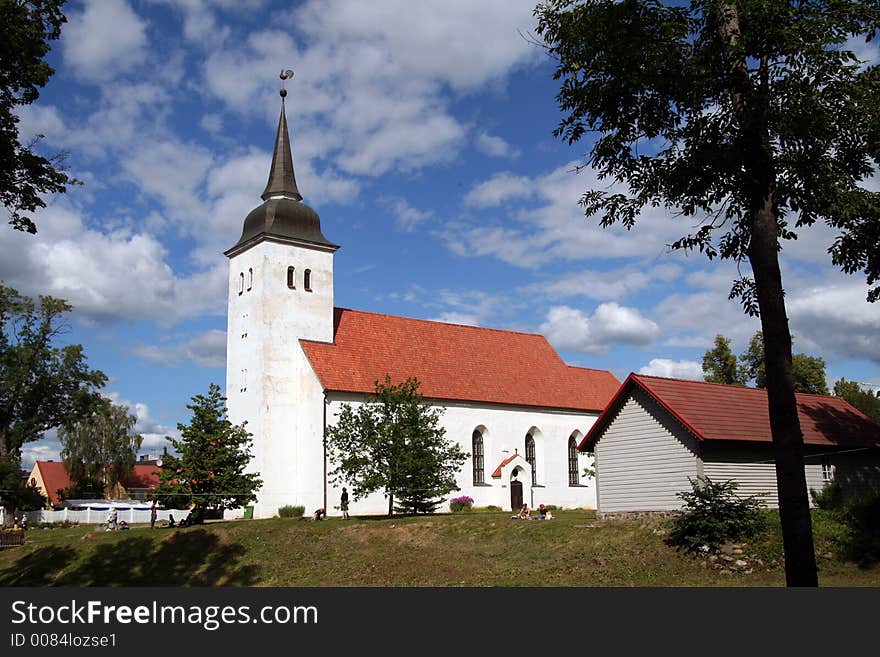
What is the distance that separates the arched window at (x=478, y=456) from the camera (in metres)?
45.3

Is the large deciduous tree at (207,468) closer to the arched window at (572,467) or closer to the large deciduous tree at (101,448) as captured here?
the arched window at (572,467)

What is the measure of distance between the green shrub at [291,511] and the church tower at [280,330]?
50 cm

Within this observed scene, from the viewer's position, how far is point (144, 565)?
28.1m

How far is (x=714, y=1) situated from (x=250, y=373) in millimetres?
34327

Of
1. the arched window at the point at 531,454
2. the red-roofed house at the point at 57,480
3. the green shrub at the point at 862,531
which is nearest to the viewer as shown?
the green shrub at the point at 862,531

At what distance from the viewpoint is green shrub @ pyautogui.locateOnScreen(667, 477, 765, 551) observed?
20469 millimetres

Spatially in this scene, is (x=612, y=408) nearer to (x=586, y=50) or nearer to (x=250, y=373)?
(x=586, y=50)

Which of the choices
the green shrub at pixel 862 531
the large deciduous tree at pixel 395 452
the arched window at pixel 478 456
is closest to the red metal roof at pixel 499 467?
the arched window at pixel 478 456

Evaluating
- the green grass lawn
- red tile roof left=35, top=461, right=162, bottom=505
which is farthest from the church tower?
red tile roof left=35, top=461, right=162, bottom=505

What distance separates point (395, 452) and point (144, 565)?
11.5 meters

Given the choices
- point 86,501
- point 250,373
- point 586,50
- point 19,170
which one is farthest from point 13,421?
point 586,50

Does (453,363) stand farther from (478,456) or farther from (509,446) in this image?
(509,446)

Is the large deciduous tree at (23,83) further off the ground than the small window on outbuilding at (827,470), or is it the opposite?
the large deciduous tree at (23,83)

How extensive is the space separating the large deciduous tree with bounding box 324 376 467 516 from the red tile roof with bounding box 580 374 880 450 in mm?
10336
